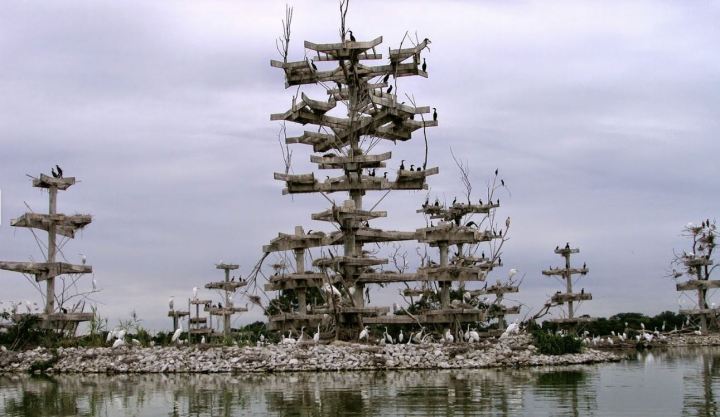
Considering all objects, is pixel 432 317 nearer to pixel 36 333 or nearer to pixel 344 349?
pixel 344 349

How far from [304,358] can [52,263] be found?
12725 mm

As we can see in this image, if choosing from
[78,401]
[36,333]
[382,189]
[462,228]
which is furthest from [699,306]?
[78,401]

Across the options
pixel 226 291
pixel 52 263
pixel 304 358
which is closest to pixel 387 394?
pixel 304 358

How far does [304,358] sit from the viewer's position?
2208cm

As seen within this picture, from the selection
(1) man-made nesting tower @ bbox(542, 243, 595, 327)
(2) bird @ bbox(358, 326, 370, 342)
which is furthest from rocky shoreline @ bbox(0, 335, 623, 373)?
(1) man-made nesting tower @ bbox(542, 243, 595, 327)

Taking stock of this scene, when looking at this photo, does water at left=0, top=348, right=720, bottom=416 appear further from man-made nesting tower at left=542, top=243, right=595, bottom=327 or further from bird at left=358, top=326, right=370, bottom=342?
man-made nesting tower at left=542, top=243, right=595, bottom=327

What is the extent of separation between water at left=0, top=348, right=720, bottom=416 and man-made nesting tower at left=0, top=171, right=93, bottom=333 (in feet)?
27.0

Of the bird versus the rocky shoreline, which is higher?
the bird

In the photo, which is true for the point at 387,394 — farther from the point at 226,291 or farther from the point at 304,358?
the point at 226,291

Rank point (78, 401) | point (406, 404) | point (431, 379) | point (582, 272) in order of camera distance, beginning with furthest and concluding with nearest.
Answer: point (582, 272) → point (431, 379) → point (78, 401) → point (406, 404)

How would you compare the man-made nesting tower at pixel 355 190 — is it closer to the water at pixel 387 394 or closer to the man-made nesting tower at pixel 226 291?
Answer: the water at pixel 387 394

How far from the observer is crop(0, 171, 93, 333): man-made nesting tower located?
2970 centimetres

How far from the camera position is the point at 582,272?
146 feet

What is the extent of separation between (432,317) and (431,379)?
8883 mm
